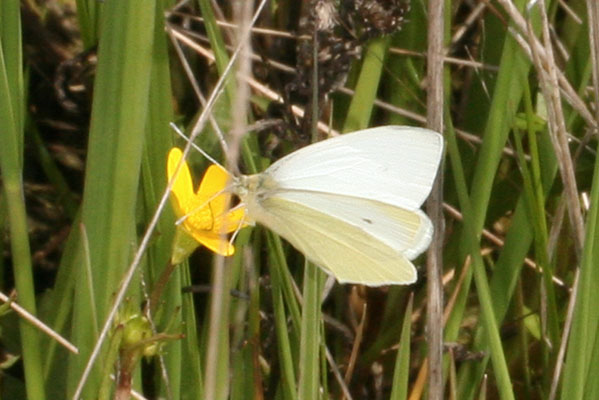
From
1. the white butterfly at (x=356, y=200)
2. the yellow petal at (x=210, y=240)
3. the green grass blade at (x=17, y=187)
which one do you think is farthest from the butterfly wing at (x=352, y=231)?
the green grass blade at (x=17, y=187)

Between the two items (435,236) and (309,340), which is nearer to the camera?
(309,340)

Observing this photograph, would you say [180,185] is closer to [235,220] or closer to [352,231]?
[235,220]

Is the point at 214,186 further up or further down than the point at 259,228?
further up

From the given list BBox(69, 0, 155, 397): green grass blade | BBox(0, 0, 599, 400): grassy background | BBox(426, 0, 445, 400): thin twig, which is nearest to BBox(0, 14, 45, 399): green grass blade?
BBox(0, 0, 599, 400): grassy background

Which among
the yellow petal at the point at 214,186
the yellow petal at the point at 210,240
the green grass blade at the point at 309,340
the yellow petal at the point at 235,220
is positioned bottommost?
the green grass blade at the point at 309,340

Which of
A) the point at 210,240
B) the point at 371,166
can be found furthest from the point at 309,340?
the point at 371,166

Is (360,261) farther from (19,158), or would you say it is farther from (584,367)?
(19,158)

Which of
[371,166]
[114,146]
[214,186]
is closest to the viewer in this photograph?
[114,146]

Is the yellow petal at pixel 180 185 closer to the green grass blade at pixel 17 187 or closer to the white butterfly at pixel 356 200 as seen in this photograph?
the white butterfly at pixel 356 200

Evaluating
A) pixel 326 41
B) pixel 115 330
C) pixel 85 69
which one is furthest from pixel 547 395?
pixel 85 69
